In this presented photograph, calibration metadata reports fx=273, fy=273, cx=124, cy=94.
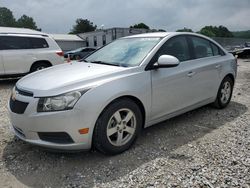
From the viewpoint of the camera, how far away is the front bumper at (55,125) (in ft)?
9.93

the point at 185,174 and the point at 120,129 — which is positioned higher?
the point at 120,129

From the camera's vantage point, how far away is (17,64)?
895 centimetres

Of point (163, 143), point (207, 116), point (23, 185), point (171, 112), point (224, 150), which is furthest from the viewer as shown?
point (207, 116)

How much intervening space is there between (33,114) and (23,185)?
2.52ft

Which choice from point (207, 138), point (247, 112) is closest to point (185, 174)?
point (207, 138)

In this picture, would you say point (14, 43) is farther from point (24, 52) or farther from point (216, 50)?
point (216, 50)

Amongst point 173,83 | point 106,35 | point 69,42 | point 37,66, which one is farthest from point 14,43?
point 69,42

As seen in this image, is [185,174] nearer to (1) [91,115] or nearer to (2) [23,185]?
(1) [91,115]

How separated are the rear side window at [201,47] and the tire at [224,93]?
694 millimetres

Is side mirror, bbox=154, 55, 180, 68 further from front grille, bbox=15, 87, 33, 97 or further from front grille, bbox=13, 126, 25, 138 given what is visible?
front grille, bbox=13, 126, 25, 138

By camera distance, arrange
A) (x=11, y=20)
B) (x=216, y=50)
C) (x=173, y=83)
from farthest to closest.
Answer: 1. (x=11, y=20)
2. (x=216, y=50)
3. (x=173, y=83)

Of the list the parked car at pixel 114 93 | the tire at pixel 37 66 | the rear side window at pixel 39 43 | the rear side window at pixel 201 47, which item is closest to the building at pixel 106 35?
the rear side window at pixel 39 43

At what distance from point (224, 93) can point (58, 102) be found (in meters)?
3.65

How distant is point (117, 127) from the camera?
11.3ft
